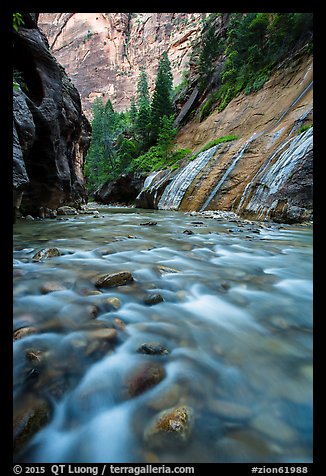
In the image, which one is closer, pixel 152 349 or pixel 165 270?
pixel 152 349

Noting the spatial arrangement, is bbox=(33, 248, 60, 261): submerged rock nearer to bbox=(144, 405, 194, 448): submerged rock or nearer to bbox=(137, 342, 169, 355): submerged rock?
bbox=(137, 342, 169, 355): submerged rock

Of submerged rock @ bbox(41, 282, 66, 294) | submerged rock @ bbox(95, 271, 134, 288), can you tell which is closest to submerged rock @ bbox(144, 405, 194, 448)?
submerged rock @ bbox(95, 271, 134, 288)

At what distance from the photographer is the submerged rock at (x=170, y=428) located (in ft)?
3.43

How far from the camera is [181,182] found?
48.2 ft

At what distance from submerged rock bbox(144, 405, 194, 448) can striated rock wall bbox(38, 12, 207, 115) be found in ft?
274

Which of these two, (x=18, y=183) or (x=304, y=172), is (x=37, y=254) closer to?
(x=18, y=183)

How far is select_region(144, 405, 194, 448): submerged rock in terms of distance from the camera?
1.05m

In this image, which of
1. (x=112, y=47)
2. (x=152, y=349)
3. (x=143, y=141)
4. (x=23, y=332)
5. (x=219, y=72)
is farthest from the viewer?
(x=112, y=47)

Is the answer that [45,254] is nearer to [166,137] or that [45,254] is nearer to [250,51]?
[166,137]

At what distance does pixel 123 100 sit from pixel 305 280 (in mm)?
87067

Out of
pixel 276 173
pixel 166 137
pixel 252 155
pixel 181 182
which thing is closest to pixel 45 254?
pixel 276 173

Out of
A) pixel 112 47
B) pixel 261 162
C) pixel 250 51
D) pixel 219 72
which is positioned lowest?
pixel 261 162

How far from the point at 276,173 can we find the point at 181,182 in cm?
669
